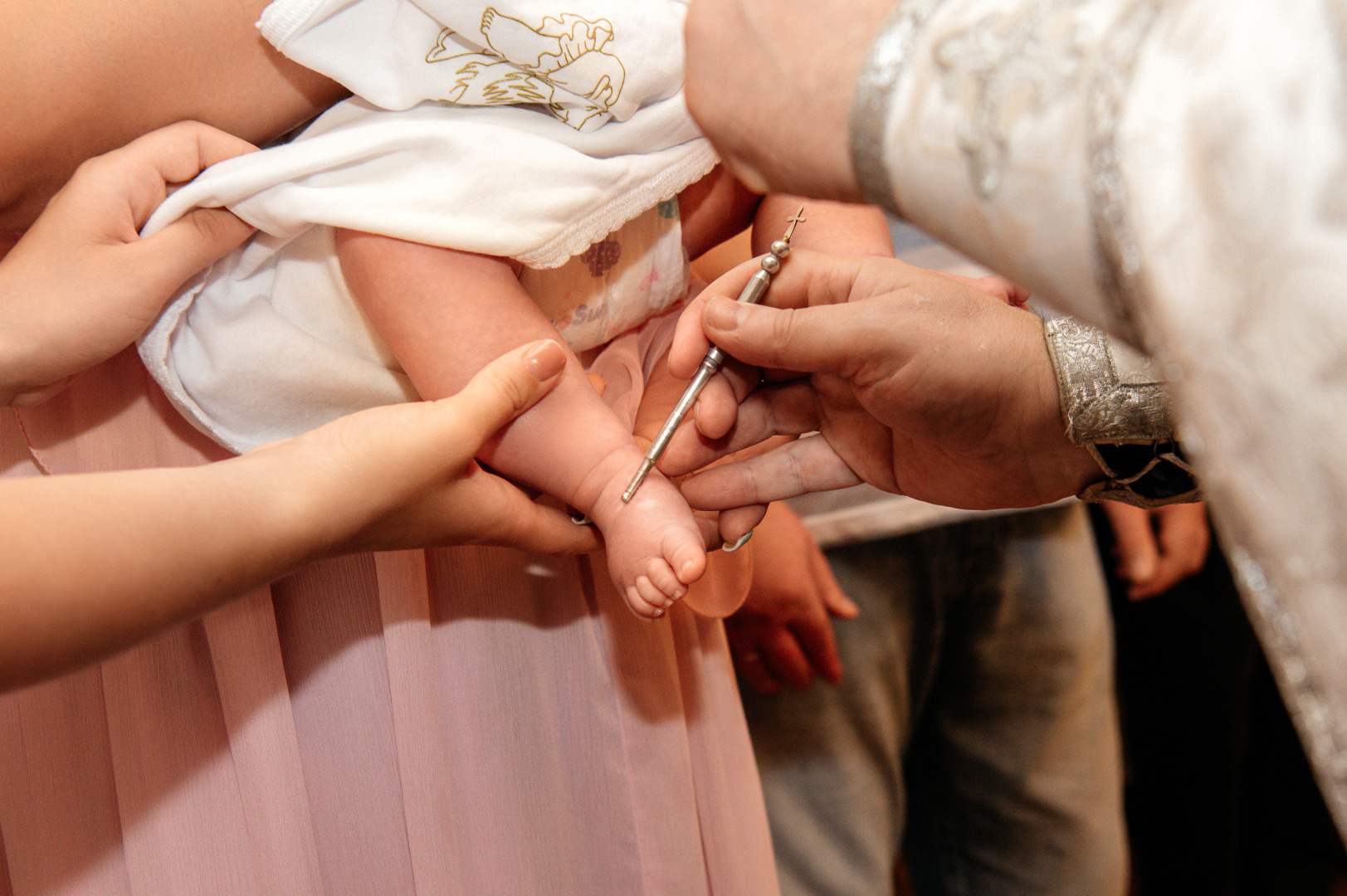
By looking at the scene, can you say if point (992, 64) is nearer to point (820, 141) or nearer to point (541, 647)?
point (820, 141)

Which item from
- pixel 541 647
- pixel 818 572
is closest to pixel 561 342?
pixel 541 647

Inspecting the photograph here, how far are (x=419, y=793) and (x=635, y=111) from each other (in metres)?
0.57

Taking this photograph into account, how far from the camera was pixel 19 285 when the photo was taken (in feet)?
1.83

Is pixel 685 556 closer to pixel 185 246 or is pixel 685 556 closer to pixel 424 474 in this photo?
pixel 424 474

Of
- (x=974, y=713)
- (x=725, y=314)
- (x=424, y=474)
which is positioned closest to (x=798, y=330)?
(x=725, y=314)

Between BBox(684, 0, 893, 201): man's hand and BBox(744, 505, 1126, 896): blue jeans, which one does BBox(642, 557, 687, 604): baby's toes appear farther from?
BBox(744, 505, 1126, 896): blue jeans

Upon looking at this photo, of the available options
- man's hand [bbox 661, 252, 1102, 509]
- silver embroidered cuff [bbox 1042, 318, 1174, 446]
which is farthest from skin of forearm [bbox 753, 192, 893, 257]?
silver embroidered cuff [bbox 1042, 318, 1174, 446]

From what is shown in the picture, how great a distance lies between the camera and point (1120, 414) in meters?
0.63

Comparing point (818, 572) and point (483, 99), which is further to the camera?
point (818, 572)

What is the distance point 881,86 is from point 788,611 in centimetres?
83

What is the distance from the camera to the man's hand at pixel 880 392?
64cm

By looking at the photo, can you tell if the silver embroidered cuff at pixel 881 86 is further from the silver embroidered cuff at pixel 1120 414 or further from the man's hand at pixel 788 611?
the man's hand at pixel 788 611

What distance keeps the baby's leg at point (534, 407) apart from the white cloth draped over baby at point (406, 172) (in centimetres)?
3

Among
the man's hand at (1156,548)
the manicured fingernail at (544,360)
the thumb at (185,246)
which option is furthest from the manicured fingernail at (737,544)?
the man's hand at (1156,548)
